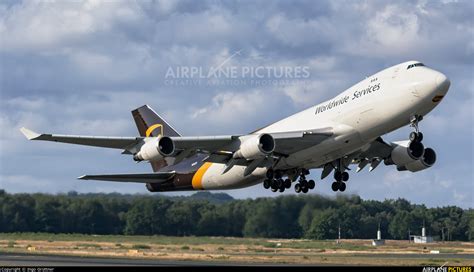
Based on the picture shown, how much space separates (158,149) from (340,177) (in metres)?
11.6

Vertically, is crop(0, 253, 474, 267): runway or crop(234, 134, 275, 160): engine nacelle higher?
crop(234, 134, 275, 160): engine nacelle

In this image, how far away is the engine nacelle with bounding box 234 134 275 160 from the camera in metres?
48.1

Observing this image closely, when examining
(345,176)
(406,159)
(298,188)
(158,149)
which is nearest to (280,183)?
(298,188)

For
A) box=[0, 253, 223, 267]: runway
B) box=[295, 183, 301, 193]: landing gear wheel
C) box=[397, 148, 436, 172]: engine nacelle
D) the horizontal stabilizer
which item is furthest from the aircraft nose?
the horizontal stabilizer

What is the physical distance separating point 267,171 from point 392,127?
27.9 ft

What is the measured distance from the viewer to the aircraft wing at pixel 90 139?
154 feet

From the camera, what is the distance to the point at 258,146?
158ft

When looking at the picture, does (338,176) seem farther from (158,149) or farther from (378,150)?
(158,149)

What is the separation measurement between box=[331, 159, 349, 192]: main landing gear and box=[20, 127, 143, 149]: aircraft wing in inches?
459

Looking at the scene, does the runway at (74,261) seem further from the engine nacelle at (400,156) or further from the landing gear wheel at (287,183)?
the engine nacelle at (400,156)

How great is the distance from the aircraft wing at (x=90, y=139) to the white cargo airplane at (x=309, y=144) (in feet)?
0.16

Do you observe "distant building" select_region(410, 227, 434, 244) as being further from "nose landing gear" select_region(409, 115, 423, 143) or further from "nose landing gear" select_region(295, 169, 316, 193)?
"nose landing gear" select_region(409, 115, 423, 143)

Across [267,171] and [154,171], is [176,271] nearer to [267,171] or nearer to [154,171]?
[267,171]

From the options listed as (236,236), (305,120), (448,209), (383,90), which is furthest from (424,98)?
(448,209)
